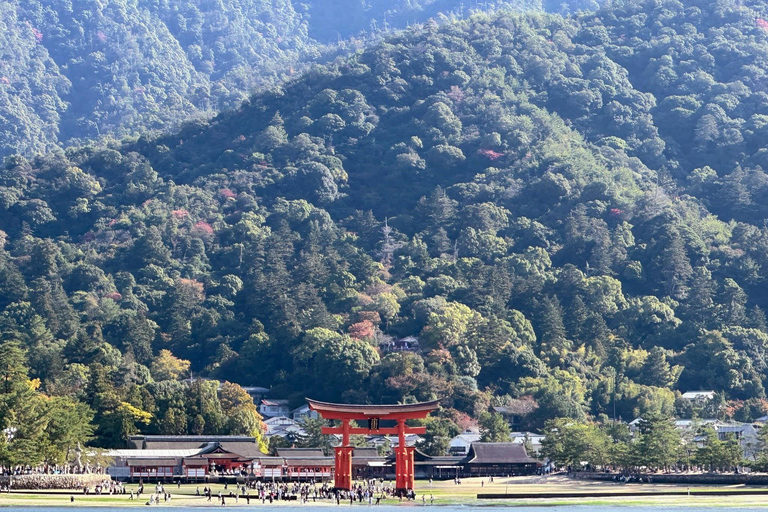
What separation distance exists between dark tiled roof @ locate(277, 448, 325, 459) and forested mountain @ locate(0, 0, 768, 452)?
6363 millimetres

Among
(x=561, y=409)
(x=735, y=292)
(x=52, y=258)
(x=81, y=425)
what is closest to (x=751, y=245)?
(x=735, y=292)

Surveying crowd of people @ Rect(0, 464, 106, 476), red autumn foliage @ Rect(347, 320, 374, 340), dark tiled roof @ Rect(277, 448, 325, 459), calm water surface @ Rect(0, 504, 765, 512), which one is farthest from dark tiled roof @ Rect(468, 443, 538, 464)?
crowd of people @ Rect(0, 464, 106, 476)

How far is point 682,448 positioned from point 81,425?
38.0 metres

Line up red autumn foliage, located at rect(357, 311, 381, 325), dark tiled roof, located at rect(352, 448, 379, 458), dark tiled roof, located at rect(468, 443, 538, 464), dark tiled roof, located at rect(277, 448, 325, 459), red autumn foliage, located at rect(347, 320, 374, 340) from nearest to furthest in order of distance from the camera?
dark tiled roof, located at rect(277, 448, 325, 459), dark tiled roof, located at rect(468, 443, 538, 464), dark tiled roof, located at rect(352, 448, 379, 458), red autumn foliage, located at rect(347, 320, 374, 340), red autumn foliage, located at rect(357, 311, 381, 325)

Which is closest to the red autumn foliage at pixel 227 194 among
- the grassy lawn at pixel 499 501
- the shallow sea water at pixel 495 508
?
the grassy lawn at pixel 499 501

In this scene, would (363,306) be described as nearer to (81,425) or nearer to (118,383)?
(118,383)

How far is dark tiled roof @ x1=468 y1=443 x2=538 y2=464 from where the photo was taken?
296ft

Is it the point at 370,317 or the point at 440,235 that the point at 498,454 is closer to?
the point at 370,317

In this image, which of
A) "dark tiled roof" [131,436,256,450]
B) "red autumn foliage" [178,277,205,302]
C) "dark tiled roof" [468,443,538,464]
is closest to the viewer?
"dark tiled roof" [131,436,256,450]

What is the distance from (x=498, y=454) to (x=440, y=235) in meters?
53.3

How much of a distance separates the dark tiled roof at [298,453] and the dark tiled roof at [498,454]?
36.6 feet

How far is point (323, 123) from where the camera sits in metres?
168

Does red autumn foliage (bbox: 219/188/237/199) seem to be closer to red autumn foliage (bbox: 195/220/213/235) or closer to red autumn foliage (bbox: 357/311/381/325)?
red autumn foliage (bbox: 195/220/213/235)

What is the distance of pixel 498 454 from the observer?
90.5 meters
